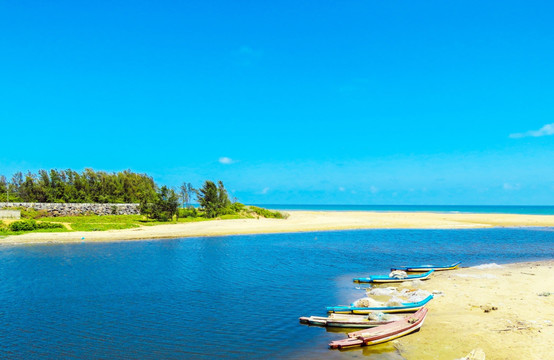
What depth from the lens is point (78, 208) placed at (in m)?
69.0

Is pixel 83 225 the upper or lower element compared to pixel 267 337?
upper

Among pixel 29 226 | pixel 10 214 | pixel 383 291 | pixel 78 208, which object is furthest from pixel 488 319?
pixel 78 208

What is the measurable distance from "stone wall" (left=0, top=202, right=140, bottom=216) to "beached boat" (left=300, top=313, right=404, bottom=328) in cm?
→ 6394

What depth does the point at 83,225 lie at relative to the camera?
53969 millimetres

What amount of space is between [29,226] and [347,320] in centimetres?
4840

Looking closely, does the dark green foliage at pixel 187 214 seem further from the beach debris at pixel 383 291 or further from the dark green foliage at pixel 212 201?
the beach debris at pixel 383 291

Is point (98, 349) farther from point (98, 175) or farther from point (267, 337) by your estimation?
point (98, 175)

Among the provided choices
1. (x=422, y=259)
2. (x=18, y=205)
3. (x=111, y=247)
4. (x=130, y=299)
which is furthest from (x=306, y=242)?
(x=18, y=205)

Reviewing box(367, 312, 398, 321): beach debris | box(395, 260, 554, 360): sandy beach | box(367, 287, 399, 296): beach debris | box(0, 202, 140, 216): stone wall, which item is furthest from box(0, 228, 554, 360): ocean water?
box(0, 202, 140, 216): stone wall

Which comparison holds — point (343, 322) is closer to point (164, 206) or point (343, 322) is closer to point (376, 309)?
point (376, 309)

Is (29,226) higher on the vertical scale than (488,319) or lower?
higher

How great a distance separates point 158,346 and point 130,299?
23.2ft

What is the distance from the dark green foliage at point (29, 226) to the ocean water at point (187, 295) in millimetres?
11589

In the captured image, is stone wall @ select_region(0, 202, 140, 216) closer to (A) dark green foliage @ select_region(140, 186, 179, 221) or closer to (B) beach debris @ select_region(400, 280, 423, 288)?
(A) dark green foliage @ select_region(140, 186, 179, 221)
